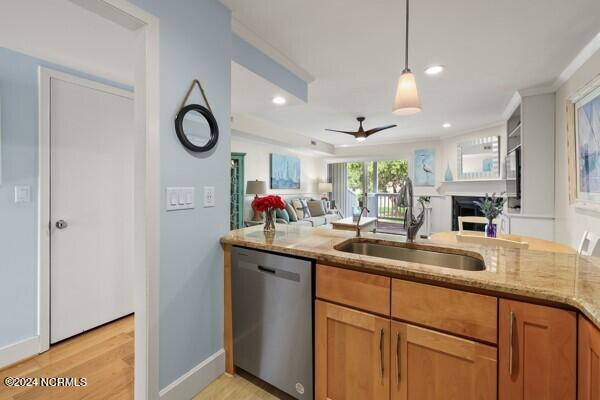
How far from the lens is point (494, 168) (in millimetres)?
5352

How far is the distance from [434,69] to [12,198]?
374 cm

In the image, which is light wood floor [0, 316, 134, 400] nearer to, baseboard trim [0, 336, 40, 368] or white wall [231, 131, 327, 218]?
baseboard trim [0, 336, 40, 368]

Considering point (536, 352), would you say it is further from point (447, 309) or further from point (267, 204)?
point (267, 204)

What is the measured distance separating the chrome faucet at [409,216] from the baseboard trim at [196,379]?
1421 mm

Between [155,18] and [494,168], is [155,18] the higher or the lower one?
the higher one

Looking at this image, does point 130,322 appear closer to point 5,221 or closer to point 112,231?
point 112,231

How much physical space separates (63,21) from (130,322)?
94.5 inches

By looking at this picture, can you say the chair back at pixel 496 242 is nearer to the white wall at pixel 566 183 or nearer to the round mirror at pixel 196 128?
the white wall at pixel 566 183

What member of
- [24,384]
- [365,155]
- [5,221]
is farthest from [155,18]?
[365,155]

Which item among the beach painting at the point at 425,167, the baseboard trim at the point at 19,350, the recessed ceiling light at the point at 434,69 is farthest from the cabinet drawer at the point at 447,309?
the beach painting at the point at 425,167

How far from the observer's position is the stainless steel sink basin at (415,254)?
1.46 meters

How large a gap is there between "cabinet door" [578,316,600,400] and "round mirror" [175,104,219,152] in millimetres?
1814

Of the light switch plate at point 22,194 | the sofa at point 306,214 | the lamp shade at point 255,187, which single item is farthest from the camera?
the sofa at point 306,214

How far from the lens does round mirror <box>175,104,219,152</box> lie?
1.53 m
